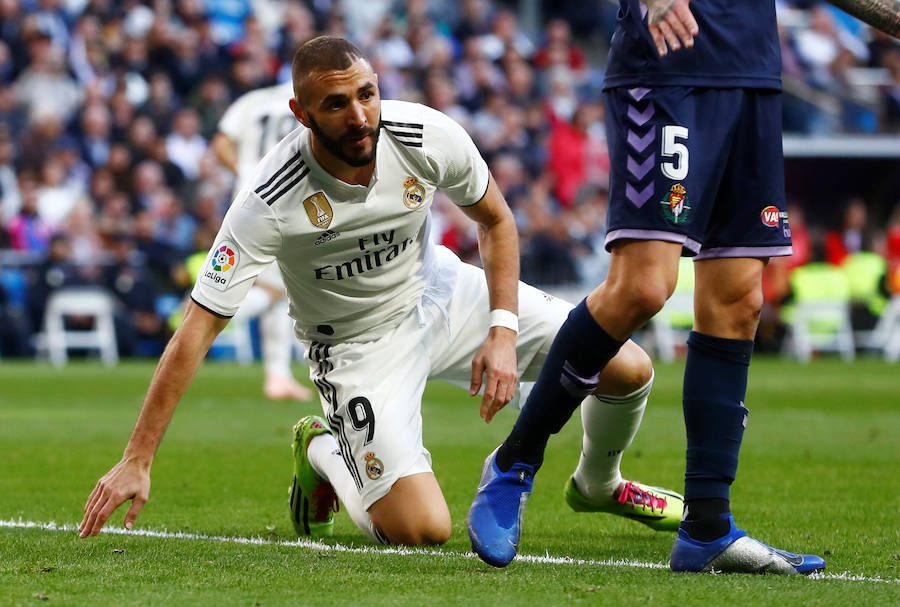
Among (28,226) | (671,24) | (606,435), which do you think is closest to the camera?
(671,24)

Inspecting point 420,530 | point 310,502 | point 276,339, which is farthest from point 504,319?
point 276,339

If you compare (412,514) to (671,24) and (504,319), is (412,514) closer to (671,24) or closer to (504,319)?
(504,319)

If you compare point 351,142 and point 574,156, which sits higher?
point 351,142

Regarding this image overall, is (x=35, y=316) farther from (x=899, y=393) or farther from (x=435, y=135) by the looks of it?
(x=435, y=135)

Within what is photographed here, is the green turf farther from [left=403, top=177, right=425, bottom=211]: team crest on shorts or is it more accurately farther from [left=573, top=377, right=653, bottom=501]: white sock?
[left=403, top=177, right=425, bottom=211]: team crest on shorts

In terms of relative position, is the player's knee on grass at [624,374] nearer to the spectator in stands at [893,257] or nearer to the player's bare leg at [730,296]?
the player's bare leg at [730,296]

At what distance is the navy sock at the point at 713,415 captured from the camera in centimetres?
403

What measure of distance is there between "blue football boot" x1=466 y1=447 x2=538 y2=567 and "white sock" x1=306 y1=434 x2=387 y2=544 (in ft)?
2.40

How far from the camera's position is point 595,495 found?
497 cm

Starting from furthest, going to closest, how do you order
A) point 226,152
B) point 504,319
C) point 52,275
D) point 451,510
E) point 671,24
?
point 52,275 < point 226,152 < point 451,510 < point 504,319 < point 671,24

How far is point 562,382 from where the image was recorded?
13.5 ft

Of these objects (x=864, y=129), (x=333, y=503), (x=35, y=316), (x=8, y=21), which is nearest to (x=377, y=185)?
(x=333, y=503)

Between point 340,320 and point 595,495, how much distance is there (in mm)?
1115

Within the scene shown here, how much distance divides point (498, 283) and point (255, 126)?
19.4ft
